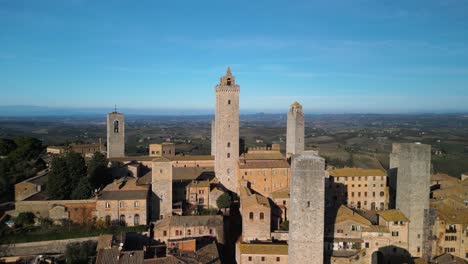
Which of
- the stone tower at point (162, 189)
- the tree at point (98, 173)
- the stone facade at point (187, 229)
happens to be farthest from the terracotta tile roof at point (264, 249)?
the tree at point (98, 173)

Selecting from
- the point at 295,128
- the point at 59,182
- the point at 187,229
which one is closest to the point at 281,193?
the point at 187,229

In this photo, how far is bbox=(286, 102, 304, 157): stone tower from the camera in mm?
40469

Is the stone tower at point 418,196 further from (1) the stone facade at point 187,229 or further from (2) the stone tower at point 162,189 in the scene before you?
(2) the stone tower at point 162,189

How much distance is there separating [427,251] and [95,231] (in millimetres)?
22507

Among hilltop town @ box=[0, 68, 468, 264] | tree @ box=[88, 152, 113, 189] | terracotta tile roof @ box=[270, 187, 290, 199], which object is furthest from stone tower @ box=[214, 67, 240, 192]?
tree @ box=[88, 152, 113, 189]

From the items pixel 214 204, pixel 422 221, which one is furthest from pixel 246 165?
pixel 422 221

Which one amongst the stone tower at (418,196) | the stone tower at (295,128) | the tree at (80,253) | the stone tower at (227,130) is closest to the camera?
the tree at (80,253)

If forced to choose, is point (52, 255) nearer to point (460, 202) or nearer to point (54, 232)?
point (54, 232)

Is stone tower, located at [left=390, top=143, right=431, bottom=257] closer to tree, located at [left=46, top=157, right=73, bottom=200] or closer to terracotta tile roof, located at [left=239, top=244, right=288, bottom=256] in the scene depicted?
terracotta tile roof, located at [left=239, top=244, right=288, bottom=256]

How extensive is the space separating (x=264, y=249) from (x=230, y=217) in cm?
696

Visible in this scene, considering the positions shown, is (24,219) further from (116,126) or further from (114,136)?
(116,126)

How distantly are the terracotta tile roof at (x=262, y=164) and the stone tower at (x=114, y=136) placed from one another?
53.3 feet

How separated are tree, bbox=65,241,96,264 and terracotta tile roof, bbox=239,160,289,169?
14364 millimetres

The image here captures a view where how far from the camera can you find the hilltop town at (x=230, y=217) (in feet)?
74.3
